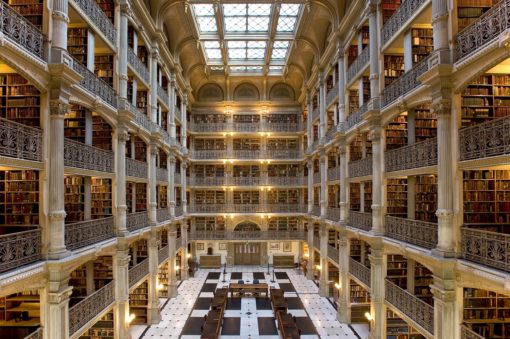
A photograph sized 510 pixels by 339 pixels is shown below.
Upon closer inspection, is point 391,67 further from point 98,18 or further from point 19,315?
point 19,315

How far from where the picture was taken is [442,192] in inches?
271

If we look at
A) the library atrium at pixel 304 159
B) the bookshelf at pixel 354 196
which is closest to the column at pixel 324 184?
the library atrium at pixel 304 159

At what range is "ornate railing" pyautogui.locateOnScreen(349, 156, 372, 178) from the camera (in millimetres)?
11141

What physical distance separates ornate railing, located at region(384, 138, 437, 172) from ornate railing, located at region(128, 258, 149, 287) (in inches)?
321

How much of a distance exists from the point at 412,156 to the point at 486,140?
2520 mm

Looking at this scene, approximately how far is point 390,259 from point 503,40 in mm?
7318

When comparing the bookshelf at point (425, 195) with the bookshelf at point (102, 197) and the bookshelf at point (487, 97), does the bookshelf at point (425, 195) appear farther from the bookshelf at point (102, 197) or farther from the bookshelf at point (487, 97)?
the bookshelf at point (102, 197)

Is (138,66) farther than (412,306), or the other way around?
(138,66)

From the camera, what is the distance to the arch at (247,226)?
2298 centimetres

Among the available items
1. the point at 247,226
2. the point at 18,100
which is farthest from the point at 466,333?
the point at 247,226

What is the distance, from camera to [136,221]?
38.5 ft

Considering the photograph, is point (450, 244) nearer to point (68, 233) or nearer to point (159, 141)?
point (68, 233)

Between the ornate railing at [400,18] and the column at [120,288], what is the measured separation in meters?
8.97

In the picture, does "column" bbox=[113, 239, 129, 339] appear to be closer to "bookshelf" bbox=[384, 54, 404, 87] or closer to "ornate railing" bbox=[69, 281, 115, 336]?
"ornate railing" bbox=[69, 281, 115, 336]
